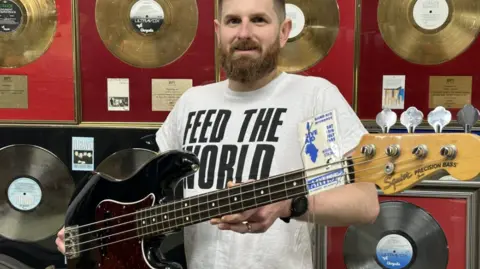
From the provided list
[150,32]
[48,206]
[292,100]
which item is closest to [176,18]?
[150,32]

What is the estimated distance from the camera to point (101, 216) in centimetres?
138

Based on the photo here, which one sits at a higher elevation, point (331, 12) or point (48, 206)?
point (331, 12)

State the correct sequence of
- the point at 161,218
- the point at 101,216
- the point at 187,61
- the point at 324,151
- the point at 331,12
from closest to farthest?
the point at 324,151 → the point at 161,218 → the point at 101,216 → the point at 331,12 → the point at 187,61

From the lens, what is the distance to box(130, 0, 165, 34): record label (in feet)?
6.36

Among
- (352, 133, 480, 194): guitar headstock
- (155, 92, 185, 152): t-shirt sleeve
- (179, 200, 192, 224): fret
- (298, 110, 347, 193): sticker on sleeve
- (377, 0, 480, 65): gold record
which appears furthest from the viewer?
(377, 0, 480, 65): gold record

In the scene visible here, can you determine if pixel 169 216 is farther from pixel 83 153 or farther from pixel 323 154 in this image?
pixel 83 153

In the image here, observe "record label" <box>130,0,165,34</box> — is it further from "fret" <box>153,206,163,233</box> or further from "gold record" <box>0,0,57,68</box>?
"fret" <box>153,206,163,233</box>

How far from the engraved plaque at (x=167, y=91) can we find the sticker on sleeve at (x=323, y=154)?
0.96 metres

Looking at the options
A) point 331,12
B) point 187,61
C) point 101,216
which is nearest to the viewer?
point 101,216

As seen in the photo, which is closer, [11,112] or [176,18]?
[176,18]

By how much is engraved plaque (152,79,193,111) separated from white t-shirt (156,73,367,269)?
0.56m

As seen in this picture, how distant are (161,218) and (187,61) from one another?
2.84 feet

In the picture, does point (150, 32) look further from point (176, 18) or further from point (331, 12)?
point (331, 12)

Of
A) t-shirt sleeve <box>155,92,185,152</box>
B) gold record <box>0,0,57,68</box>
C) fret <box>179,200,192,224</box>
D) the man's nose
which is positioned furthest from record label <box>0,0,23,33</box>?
fret <box>179,200,192,224</box>
